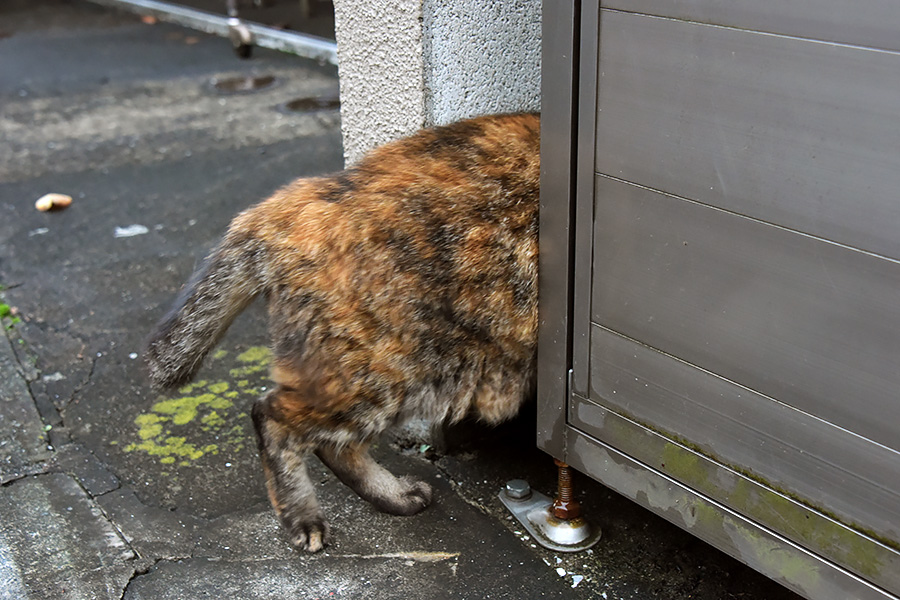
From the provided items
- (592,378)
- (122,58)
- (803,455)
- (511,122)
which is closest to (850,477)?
(803,455)

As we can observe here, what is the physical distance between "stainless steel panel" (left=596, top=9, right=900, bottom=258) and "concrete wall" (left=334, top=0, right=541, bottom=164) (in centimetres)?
89

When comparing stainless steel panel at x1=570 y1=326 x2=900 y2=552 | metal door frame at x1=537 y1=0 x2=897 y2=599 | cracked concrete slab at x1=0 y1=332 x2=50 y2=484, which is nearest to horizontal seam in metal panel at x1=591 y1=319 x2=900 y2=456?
stainless steel panel at x1=570 y1=326 x2=900 y2=552

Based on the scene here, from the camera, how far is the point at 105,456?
324cm

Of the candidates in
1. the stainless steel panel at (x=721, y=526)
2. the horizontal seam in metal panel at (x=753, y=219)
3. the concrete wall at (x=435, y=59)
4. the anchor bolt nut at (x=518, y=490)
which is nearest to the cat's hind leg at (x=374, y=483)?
the anchor bolt nut at (x=518, y=490)

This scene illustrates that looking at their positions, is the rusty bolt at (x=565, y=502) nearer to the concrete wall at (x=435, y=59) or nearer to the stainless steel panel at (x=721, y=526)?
the stainless steel panel at (x=721, y=526)

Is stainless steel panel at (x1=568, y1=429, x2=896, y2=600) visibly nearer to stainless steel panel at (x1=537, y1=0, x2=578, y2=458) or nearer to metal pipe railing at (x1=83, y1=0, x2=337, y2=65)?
stainless steel panel at (x1=537, y1=0, x2=578, y2=458)

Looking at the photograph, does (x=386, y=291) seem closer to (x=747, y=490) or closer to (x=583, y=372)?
(x=583, y=372)

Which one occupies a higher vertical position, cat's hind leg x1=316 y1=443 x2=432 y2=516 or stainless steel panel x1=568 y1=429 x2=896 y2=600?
stainless steel panel x1=568 y1=429 x2=896 y2=600

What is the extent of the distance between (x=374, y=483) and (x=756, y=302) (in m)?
1.44

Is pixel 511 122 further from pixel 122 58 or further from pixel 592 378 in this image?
pixel 122 58

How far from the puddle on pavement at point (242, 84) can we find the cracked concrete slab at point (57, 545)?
484cm

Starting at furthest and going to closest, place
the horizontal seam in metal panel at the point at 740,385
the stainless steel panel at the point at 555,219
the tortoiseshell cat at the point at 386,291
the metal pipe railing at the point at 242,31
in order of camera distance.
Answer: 1. the metal pipe railing at the point at 242,31
2. the tortoiseshell cat at the point at 386,291
3. the stainless steel panel at the point at 555,219
4. the horizontal seam in metal panel at the point at 740,385

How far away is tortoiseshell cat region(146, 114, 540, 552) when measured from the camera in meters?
2.43

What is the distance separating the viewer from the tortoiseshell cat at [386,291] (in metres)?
2.43
